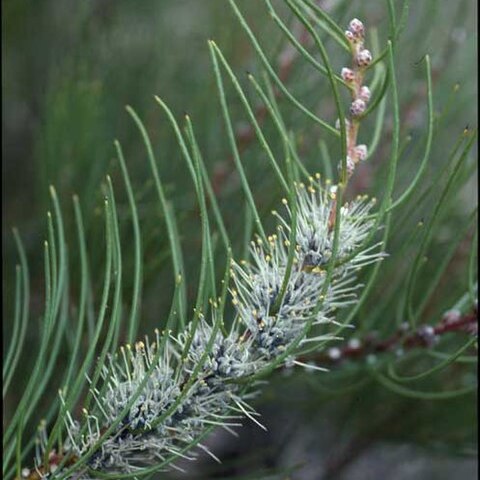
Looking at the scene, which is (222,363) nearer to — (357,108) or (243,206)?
(357,108)

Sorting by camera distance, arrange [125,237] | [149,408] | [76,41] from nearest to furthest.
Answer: [149,408] → [125,237] → [76,41]

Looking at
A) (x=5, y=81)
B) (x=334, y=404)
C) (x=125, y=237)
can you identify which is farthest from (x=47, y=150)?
(x=334, y=404)

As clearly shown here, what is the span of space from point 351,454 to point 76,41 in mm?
372

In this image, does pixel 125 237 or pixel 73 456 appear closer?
pixel 73 456

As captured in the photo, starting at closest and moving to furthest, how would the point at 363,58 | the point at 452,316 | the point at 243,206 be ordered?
1. the point at 363,58
2. the point at 452,316
3. the point at 243,206

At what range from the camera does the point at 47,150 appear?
61 cm

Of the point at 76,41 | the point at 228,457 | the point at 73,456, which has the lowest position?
the point at 228,457

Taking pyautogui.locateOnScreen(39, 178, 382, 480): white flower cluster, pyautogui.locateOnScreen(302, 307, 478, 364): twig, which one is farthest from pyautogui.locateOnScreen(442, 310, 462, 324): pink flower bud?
pyautogui.locateOnScreen(39, 178, 382, 480): white flower cluster

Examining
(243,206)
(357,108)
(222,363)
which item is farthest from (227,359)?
(243,206)

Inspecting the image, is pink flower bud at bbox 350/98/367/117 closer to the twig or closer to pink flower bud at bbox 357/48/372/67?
pink flower bud at bbox 357/48/372/67

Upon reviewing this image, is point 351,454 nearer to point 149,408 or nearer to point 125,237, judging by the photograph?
point 125,237

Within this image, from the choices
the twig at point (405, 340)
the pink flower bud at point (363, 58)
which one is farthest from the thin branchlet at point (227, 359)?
the twig at point (405, 340)

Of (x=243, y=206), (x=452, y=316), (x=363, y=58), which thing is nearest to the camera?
(x=363, y=58)

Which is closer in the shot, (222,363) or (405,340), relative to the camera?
(222,363)
